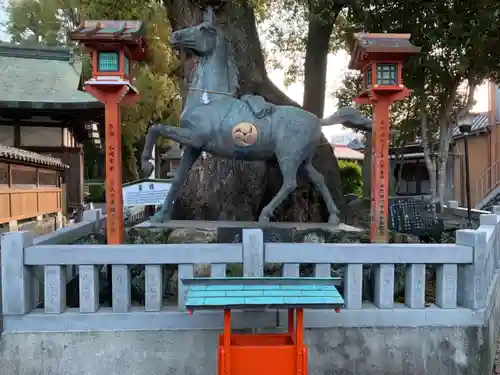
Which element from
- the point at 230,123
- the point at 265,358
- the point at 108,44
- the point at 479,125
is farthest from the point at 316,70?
the point at 479,125

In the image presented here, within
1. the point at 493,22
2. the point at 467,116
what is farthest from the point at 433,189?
the point at 493,22

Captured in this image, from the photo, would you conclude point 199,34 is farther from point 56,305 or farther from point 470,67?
point 470,67

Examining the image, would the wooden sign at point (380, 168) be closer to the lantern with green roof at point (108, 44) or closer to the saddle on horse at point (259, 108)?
the saddle on horse at point (259, 108)

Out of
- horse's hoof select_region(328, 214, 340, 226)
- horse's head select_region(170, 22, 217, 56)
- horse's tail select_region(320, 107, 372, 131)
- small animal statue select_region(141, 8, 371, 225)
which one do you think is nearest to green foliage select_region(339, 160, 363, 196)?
horse's hoof select_region(328, 214, 340, 226)

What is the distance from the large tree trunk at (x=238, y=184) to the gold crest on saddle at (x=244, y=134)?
1986mm

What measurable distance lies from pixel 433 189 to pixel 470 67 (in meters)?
4.31

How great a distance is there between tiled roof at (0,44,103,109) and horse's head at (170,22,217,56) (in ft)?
33.1

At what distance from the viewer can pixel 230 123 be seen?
5.58m

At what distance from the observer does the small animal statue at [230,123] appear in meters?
5.58

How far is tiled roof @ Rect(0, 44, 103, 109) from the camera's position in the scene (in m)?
14.7

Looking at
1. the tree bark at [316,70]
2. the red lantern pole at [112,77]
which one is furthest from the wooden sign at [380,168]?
the tree bark at [316,70]

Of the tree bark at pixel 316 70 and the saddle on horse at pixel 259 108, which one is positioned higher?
the tree bark at pixel 316 70

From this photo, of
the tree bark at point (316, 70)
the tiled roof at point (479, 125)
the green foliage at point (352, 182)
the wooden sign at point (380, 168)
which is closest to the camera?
the wooden sign at point (380, 168)

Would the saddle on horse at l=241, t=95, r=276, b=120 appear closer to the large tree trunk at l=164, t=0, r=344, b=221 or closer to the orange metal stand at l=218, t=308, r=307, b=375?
the large tree trunk at l=164, t=0, r=344, b=221
